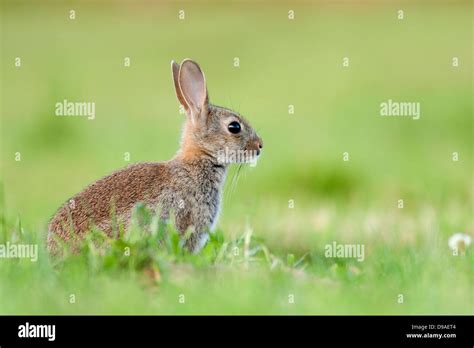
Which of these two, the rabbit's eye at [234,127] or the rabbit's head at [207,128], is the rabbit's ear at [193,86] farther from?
the rabbit's eye at [234,127]

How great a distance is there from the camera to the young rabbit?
7.68 m

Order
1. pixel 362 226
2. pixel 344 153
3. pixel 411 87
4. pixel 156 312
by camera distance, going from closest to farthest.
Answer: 1. pixel 156 312
2. pixel 362 226
3. pixel 344 153
4. pixel 411 87

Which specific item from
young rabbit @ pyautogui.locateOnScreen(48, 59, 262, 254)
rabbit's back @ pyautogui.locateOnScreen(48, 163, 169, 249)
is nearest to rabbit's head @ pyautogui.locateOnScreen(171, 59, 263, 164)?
young rabbit @ pyautogui.locateOnScreen(48, 59, 262, 254)

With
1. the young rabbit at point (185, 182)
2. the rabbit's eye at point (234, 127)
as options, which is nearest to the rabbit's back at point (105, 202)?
the young rabbit at point (185, 182)

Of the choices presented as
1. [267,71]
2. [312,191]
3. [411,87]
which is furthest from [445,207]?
[267,71]

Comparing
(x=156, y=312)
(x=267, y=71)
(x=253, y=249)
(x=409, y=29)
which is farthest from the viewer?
(x=409, y=29)

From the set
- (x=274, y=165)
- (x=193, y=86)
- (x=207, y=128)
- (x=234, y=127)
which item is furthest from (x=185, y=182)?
(x=274, y=165)

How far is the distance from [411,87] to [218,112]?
37.6 ft

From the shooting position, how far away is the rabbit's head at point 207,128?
8.67m

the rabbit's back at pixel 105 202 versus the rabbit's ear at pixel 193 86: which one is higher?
the rabbit's ear at pixel 193 86

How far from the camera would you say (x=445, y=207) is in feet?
37.5

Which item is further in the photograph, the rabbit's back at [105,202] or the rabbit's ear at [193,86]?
the rabbit's ear at [193,86]

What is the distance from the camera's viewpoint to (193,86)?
28.7 feet

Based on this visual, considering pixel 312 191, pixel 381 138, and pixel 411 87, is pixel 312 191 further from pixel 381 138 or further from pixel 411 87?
pixel 411 87
